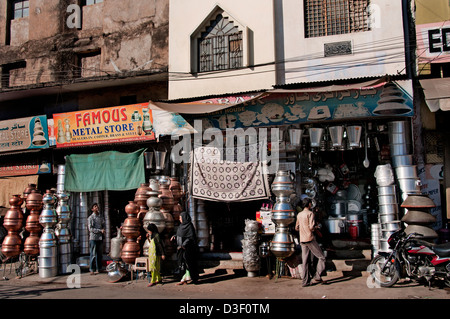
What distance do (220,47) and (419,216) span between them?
6925 mm

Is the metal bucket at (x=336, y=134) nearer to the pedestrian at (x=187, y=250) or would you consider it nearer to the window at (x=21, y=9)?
the pedestrian at (x=187, y=250)

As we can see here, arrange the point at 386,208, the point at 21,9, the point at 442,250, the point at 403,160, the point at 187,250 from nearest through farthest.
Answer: the point at 442,250
the point at 187,250
the point at 386,208
the point at 403,160
the point at 21,9

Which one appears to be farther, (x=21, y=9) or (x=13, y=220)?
(x=21, y=9)

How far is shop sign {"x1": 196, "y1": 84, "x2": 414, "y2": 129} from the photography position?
934 cm

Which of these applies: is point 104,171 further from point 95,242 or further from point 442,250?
point 442,250

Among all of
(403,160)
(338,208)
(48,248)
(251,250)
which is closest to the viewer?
(251,250)

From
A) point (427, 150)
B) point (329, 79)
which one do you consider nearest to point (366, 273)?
point (427, 150)

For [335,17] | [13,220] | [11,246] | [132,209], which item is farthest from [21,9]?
[335,17]

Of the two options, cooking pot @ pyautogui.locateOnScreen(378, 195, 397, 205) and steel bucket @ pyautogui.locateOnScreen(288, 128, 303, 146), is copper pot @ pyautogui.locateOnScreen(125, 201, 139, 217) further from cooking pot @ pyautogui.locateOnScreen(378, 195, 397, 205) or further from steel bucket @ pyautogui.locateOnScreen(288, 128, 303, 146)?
cooking pot @ pyautogui.locateOnScreen(378, 195, 397, 205)

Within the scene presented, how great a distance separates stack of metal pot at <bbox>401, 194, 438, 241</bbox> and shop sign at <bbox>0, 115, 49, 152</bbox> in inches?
428

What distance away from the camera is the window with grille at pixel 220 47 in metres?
11.5

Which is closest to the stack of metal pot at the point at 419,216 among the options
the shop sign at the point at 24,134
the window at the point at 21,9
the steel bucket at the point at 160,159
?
the steel bucket at the point at 160,159

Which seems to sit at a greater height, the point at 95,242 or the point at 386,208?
the point at 386,208

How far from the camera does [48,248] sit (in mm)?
Answer: 10195
